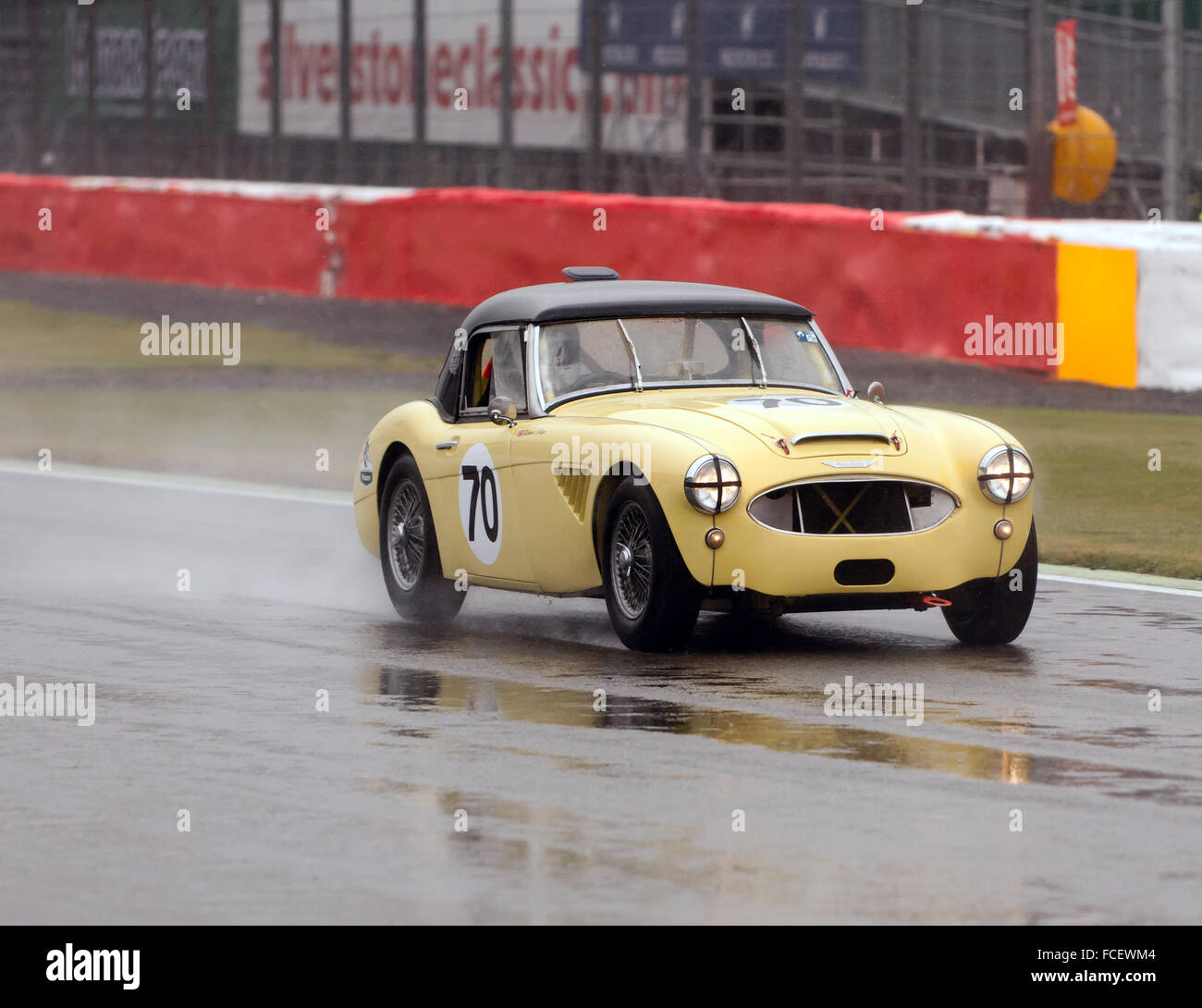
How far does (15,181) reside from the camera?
32781mm

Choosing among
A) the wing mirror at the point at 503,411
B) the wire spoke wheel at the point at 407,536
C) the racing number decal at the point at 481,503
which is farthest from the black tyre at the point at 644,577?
the wire spoke wheel at the point at 407,536

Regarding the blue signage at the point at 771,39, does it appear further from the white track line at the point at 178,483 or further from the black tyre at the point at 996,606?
the black tyre at the point at 996,606

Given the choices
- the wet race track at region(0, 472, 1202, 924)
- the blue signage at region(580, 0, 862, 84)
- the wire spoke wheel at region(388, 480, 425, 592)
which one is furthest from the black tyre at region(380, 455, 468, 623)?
the blue signage at region(580, 0, 862, 84)

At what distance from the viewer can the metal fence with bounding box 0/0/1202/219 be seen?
79.7 feet

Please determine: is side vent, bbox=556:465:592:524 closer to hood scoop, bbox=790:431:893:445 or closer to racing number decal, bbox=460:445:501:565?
racing number decal, bbox=460:445:501:565

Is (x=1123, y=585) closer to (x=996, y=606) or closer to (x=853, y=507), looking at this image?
(x=996, y=606)

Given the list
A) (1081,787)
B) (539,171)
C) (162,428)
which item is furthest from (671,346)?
(539,171)

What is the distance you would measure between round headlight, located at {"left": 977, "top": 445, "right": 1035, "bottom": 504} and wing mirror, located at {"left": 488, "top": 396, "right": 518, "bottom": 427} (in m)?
1.94

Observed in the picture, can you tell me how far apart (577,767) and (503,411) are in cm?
329

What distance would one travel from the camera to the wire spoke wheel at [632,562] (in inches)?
392

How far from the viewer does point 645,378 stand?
431 inches

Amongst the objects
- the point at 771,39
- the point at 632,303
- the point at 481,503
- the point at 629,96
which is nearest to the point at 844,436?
the point at 632,303

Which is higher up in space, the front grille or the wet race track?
the front grille

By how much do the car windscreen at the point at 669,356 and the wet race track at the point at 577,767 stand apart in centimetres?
103
